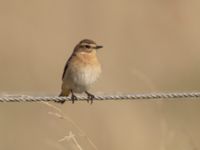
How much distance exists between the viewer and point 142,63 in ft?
54.6

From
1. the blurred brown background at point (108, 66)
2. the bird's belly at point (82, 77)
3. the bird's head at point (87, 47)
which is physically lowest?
the blurred brown background at point (108, 66)

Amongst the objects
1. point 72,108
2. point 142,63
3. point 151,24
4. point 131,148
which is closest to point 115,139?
point 131,148

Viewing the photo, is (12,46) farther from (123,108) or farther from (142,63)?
(123,108)

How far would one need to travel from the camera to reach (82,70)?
39.1 feet

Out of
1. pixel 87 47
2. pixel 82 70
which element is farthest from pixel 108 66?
pixel 82 70

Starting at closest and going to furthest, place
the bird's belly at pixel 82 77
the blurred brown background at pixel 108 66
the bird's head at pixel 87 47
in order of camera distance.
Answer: the bird's belly at pixel 82 77 < the bird's head at pixel 87 47 < the blurred brown background at pixel 108 66

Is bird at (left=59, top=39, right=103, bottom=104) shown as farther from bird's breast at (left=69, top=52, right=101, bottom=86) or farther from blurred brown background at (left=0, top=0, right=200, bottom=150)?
blurred brown background at (left=0, top=0, right=200, bottom=150)

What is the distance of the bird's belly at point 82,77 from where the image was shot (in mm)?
11844

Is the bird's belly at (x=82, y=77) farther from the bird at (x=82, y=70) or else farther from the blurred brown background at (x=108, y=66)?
the blurred brown background at (x=108, y=66)

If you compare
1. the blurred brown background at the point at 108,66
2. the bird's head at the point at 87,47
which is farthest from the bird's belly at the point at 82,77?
the blurred brown background at the point at 108,66

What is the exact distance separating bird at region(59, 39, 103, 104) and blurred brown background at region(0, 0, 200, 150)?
0.55 meters

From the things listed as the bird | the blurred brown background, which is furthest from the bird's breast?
the blurred brown background

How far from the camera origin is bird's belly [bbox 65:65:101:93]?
11.8 metres

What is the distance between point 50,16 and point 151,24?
1.65m
